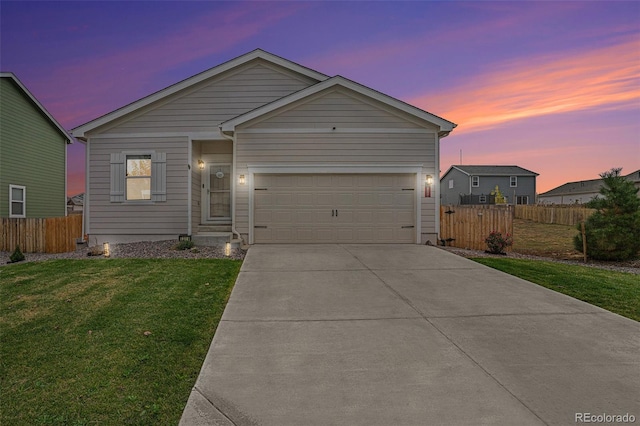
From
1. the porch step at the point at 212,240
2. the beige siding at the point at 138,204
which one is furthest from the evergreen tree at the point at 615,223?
the beige siding at the point at 138,204

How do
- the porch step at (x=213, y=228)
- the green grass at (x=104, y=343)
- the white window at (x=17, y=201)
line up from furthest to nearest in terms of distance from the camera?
1. the white window at (x=17, y=201)
2. the porch step at (x=213, y=228)
3. the green grass at (x=104, y=343)

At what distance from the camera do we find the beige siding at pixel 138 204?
10.7m

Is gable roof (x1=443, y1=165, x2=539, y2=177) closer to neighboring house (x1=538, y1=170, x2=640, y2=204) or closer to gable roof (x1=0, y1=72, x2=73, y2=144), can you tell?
neighboring house (x1=538, y1=170, x2=640, y2=204)

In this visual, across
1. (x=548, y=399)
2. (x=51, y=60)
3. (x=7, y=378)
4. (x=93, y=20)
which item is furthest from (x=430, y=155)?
(x=51, y=60)

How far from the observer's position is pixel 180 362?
9.46ft

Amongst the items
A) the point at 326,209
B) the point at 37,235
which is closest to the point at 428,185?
the point at 326,209

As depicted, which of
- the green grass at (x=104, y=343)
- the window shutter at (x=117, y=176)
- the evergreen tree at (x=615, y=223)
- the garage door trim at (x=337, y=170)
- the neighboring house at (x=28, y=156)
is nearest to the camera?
the green grass at (x=104, y=343)

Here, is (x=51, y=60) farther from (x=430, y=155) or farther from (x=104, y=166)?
(x=430, y=155)

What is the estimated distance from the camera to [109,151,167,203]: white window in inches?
420

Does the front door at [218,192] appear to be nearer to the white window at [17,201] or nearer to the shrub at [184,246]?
the shrub at [184,246]

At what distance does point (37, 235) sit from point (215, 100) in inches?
292

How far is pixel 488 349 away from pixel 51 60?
2238 cm

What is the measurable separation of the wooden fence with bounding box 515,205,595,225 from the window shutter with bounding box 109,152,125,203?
25.0 metres

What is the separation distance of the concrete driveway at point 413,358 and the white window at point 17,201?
1497 cm
